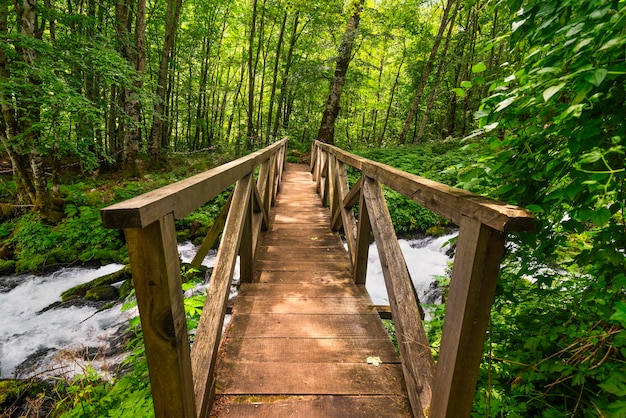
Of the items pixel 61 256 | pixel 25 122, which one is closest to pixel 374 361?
pixel 61 256

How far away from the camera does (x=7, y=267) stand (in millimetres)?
6859

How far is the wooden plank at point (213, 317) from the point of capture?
1.64m

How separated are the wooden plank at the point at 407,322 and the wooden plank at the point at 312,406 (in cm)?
14

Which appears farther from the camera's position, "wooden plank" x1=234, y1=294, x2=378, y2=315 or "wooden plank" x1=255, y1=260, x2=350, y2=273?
"wooden plank" x1=255, y1=260, x2=350, y2=273

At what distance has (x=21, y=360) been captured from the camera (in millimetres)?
4570

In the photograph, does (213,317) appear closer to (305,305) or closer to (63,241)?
(305,305)

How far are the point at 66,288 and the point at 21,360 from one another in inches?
86.2

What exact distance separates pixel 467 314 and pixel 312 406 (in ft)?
3.62

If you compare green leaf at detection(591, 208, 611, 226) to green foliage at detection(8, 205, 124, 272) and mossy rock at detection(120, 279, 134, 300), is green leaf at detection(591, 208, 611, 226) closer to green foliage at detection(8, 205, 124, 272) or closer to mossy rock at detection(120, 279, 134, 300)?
mossy rock at detection(120, 279, 134, 300)

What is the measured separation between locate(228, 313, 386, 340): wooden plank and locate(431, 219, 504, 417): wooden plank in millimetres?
1104

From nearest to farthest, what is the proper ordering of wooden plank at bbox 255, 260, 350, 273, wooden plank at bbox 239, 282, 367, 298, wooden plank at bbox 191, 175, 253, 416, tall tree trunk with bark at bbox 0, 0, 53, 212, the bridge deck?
wooden plank at bbox 191, 175, 253, 416
the bridge deck
wooden plank at bbox 239, 282, 367, 298
wooden plank at bbox 255, 260, 350, 273
tall tree trunk with bark at bbox 0, 0, 53, 212

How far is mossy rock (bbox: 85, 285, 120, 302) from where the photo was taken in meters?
6.01

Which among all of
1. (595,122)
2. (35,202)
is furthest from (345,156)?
(35,202)

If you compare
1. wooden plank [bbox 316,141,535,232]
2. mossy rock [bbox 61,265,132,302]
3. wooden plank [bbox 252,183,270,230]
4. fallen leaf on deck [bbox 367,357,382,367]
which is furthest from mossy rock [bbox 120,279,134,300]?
wooden plank [bbox 316,141,535,232]
